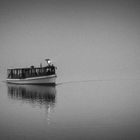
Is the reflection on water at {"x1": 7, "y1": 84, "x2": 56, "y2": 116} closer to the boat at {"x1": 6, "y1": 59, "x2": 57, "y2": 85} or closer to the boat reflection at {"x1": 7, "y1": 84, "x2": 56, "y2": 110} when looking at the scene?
the boat reflection at {"x1": 7, "y1": 84, "x2": 56, "y2": 110}

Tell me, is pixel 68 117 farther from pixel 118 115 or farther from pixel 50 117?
pixel 118 115

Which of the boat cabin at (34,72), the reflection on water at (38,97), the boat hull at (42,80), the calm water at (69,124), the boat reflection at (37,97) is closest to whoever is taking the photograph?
the calm water at (69,124)

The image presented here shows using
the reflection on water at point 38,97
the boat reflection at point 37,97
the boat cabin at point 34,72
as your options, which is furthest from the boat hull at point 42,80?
the reflection on water at point 38,97

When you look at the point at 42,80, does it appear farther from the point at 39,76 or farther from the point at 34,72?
the point at 34,72

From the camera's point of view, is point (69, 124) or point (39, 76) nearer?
point (69, 124)

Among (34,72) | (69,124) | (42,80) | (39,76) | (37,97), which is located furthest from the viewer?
(34,72)

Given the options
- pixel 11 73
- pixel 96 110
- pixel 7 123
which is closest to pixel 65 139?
pixel 7 123

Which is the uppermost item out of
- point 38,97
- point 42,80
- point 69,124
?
point 42,80

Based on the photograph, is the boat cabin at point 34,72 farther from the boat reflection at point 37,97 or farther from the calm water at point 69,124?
the calm water at point 69,124

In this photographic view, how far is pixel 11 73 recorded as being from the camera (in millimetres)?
96688

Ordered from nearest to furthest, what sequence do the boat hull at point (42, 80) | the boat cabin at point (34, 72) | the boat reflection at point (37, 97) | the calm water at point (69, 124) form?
the calm water at point (69, 124) → the boat reflection at point (37, 97) → the boat cabin at point (34, 72) → the boat hull at point (42, 80)

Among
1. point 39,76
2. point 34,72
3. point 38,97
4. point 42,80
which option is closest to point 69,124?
point 38,97

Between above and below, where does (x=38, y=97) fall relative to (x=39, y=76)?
below

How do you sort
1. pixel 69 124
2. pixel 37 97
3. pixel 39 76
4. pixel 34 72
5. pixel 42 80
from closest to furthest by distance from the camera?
pixel 69 124 → pixel 37 97 → pixel 42 80 → pixel 39 76 → pixel 34 72
